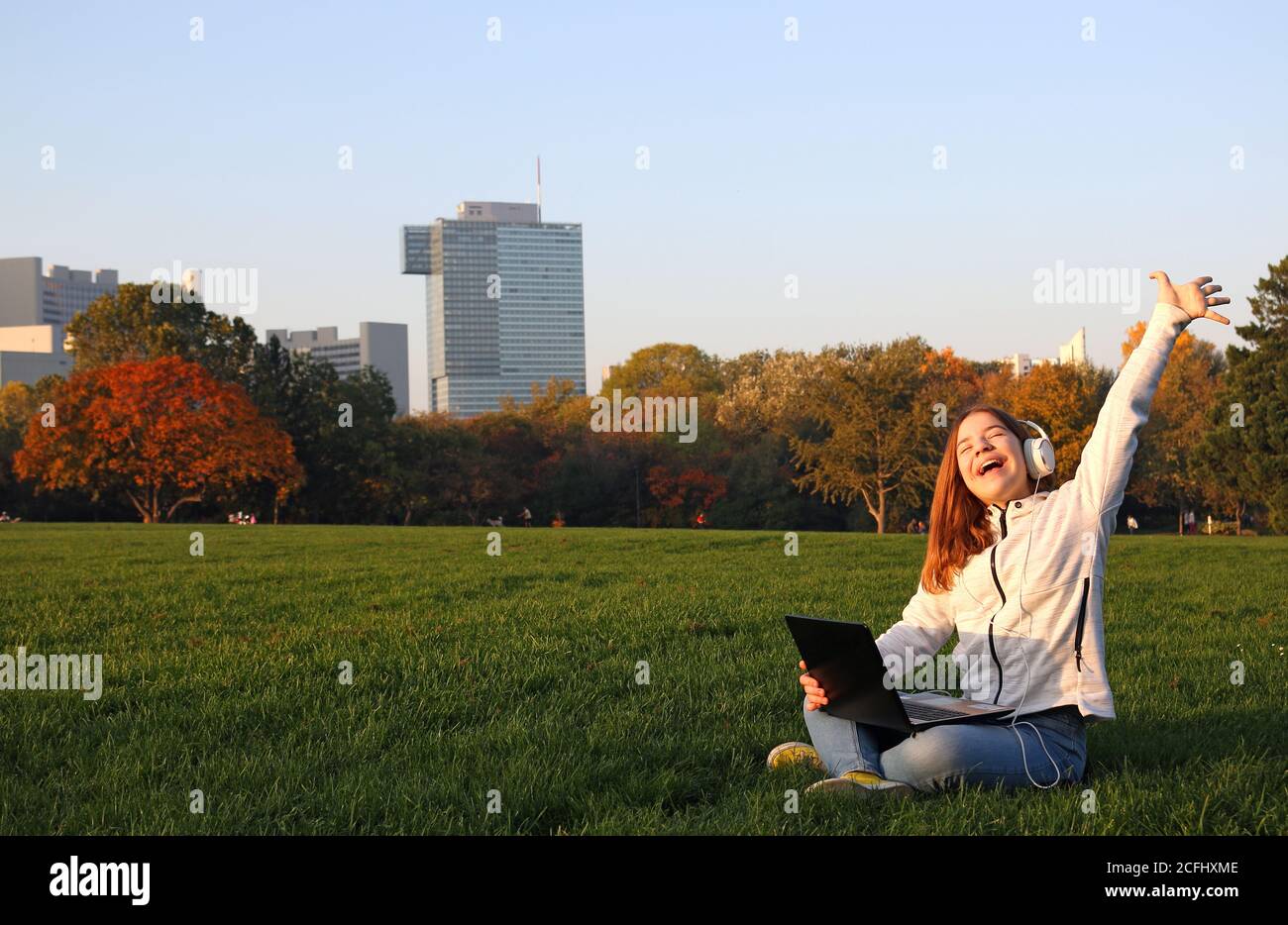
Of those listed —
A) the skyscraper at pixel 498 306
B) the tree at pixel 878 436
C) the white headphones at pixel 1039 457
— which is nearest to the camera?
the white headphones at pixel 1039 457

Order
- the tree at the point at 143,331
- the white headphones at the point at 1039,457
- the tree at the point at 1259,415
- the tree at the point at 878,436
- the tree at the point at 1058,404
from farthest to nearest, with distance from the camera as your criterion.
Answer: the tree at the point at 143,331, the tree at the point at 878,436, the tree at the point at 1058,404, the tree at the point at 1259,415, the white headphones at the point at 1039,457

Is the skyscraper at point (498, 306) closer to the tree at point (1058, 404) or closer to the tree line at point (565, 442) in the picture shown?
the tree line at point (565, 442)

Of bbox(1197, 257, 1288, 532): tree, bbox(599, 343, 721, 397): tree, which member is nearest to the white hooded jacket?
bbox(1197, 257, 1288, 532): tree

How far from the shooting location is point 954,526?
4453 millimetres

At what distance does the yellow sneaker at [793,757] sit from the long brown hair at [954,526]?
835 millimetres

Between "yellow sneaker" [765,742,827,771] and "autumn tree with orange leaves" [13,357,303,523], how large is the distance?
3639cm

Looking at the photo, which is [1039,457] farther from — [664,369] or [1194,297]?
[664,369]

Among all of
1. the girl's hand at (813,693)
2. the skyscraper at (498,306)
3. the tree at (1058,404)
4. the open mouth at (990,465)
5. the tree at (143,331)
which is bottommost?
the girl's hand at (813,693)

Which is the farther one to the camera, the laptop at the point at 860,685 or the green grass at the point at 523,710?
the laptop at the point at 860,685

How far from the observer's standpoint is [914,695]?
452 cm

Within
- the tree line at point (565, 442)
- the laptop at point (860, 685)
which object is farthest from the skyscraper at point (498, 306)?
the laptop at point (860, 685)

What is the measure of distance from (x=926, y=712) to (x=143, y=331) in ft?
152

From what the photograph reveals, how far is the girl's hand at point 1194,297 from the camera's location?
4.06 meters
